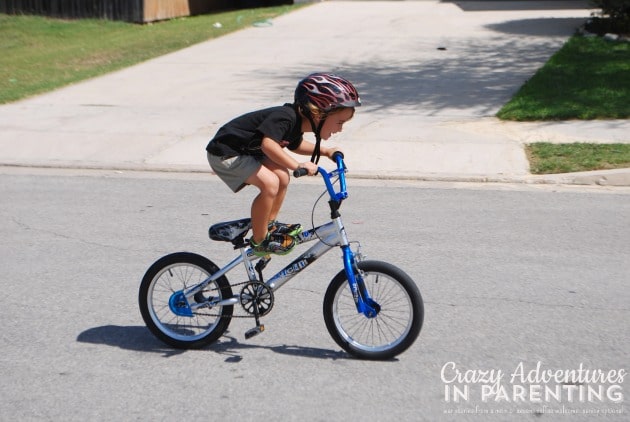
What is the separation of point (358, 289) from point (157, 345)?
141 centimetres

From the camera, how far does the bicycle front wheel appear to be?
527cm

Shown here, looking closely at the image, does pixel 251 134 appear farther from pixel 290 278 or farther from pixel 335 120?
pixel 290 278

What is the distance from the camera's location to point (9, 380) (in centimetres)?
530

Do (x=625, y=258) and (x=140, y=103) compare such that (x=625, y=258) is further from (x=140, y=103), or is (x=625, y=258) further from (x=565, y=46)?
(x=565, y=46)

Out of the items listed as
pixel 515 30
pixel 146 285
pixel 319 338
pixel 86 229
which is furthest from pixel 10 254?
pixel 515 30

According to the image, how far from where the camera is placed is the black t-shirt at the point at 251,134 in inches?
211

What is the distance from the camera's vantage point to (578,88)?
14.3 m

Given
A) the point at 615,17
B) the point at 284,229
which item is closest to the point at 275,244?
the point at 284,229

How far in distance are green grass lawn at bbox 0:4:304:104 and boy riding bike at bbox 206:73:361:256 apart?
34.5 feet

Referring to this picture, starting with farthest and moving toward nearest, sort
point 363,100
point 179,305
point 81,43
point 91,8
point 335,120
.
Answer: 1. point 91,8
2. point 81,43
3. point 363,100
4. point 179,305
5. point 335,120

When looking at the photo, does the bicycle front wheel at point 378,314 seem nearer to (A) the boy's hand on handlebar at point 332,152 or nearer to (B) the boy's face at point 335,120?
(A) the boy's hand on handlebar at point 332,152

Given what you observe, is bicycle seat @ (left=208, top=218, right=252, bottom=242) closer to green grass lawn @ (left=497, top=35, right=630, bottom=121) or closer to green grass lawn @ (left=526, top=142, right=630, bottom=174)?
green grass lawn @ (left=526, top=142, right=630, bottom=174)

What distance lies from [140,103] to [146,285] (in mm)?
9286

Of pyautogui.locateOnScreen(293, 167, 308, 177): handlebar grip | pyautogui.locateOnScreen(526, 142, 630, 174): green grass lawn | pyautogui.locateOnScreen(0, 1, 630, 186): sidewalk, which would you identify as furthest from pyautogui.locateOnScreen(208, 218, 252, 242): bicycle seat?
pyautogui.locateOnScreen(526, 142, 630, 174): green grass lawn
